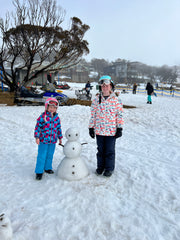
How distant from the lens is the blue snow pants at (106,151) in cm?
315

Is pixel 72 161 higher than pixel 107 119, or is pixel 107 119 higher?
pixel 107 119

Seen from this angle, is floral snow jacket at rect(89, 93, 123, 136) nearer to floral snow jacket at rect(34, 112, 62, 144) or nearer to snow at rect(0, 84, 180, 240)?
floral snow jacket at rect(34, 112, 62, 144)

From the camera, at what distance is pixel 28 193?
2.75m

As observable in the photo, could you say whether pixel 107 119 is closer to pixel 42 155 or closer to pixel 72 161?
pixel 72 161

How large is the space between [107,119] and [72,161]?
977 mm

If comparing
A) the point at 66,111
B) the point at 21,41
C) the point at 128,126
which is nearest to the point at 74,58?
the point at 21,41

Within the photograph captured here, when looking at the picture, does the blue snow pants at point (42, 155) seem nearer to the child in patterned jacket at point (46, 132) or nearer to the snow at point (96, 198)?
the child in patterned jacket at point (46, 132)

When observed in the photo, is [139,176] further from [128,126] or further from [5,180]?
[128,126]

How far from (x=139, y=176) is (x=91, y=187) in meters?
1.06

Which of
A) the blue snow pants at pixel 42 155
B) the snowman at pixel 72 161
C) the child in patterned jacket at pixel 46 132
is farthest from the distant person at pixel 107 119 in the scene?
the blue snow pants at pixel 42 155

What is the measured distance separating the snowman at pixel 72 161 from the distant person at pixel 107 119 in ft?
1.24

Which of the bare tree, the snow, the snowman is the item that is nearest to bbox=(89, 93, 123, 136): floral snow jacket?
the snowman

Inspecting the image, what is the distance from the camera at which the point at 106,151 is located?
3.21 metres

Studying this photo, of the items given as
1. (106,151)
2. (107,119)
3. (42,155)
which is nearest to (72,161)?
(42,155)
